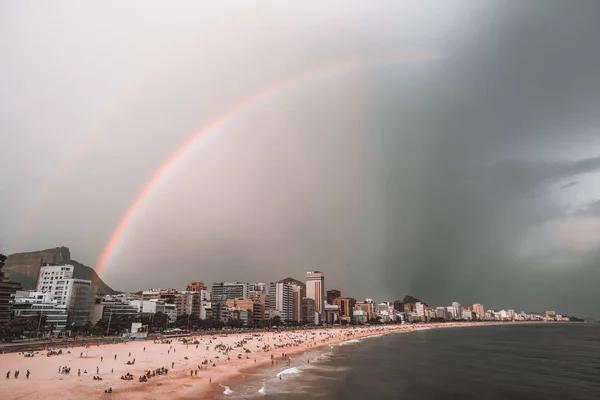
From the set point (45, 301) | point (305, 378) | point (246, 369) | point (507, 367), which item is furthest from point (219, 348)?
point (45, 301)

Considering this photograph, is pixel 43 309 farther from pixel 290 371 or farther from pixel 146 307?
pixel 290 371

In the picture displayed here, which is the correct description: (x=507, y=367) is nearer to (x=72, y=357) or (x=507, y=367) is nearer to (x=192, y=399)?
(x=192, y=399)

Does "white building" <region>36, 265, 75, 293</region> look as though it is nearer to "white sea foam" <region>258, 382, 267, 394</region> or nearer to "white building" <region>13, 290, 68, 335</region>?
"white building" <region>13, 290, 68, 335</region>

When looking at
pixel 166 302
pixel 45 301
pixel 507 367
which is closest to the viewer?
pixel 507 367

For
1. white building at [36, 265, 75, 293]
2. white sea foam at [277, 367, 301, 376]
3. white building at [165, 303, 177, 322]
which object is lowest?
white sea foam at [277, 367, 301, 376]

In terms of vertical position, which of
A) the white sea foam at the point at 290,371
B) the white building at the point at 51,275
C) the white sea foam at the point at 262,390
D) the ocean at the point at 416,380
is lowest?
the ocean at the point at 416,380

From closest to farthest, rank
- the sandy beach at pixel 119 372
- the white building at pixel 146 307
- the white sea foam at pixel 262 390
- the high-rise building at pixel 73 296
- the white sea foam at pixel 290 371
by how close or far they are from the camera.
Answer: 1. the sandy beach at pixel 119 372
2. the white sea foam at pixel 262 390
3. the white sea foam at pixel 290 371
4. the high-rise building at pixel 73 296
5. the white building at pixel 146 307

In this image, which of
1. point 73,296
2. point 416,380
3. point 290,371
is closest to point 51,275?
point 73,296

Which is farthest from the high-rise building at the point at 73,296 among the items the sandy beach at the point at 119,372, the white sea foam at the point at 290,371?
the white sea foam at the point at 290,371

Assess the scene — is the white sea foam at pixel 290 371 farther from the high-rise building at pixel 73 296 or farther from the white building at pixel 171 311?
the white building at pixel 171 311

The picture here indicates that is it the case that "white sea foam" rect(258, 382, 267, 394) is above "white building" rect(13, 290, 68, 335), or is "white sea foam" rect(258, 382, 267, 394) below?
below

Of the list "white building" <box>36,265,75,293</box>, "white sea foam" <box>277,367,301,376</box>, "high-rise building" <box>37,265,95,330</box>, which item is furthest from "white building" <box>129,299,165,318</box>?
"white sea foam" <box>277,367,301,376</box>
